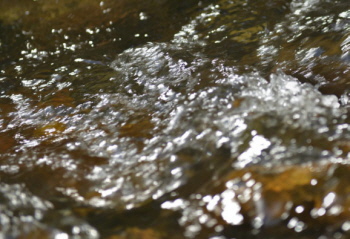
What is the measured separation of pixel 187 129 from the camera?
158cm

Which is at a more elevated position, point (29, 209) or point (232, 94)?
point (29, 209)

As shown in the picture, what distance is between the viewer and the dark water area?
47.7 inches

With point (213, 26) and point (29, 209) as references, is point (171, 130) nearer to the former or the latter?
point (29, 209)

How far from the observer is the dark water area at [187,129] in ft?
3.97

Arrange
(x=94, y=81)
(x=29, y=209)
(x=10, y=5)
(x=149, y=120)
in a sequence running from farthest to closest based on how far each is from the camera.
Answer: (x=10, y=5), (x=94, y=81), (x=149, y=120), (x=29, y=209)

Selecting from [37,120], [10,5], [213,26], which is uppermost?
[10,5]

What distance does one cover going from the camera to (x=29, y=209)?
4.03 ft

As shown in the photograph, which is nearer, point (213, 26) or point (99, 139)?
point (99, 139)

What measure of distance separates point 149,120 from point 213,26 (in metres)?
1.09

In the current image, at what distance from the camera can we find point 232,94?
1724 mm

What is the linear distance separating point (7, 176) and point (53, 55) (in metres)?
1.35

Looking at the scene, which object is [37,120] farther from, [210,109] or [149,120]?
[210,109]

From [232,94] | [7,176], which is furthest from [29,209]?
[232,94]

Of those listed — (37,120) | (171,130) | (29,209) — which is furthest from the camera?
(37,120)
